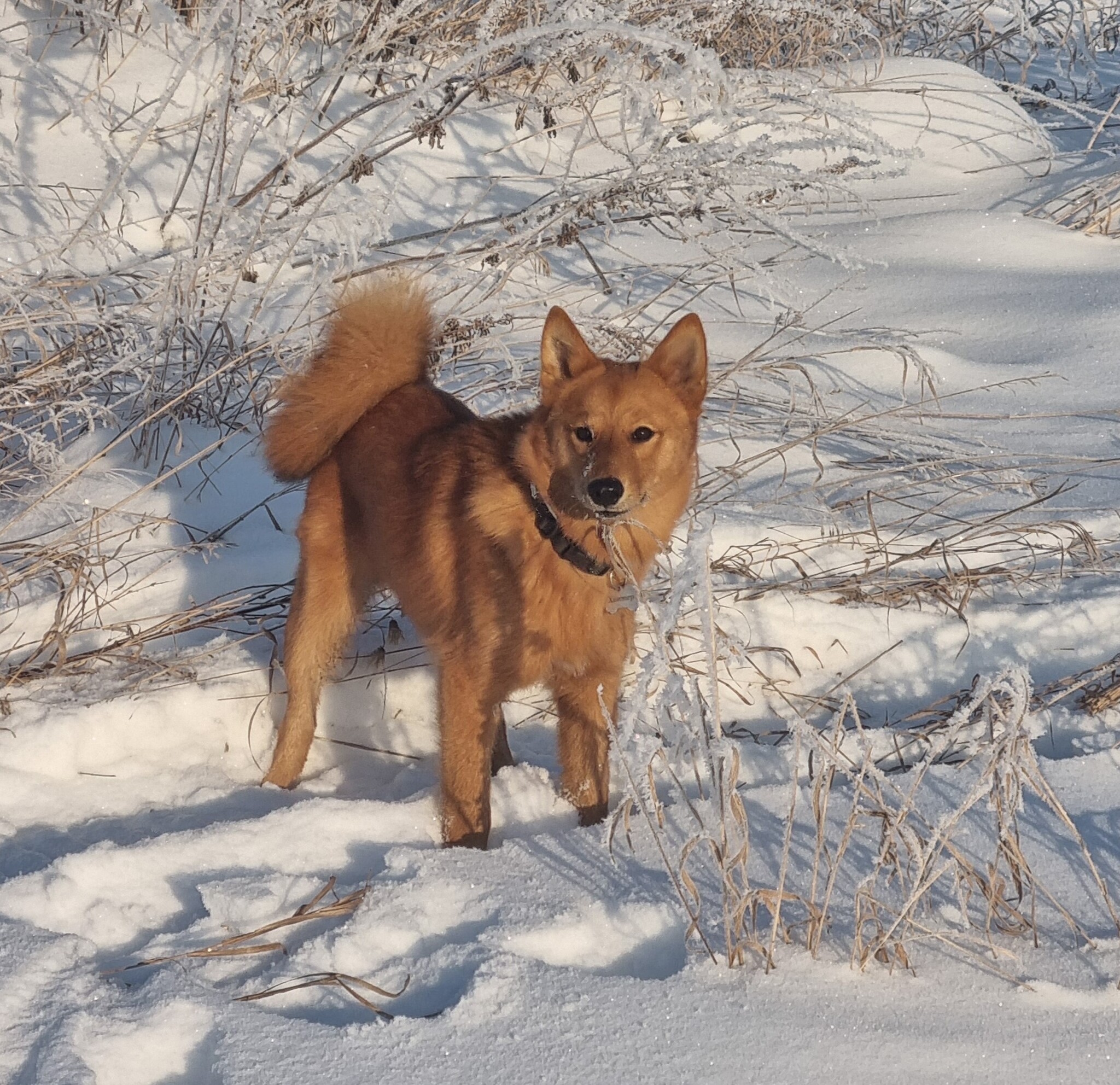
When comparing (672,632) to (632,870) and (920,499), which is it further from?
(920,499)

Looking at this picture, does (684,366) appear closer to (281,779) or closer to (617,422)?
(617,422)

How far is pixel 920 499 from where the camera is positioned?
4762 mm

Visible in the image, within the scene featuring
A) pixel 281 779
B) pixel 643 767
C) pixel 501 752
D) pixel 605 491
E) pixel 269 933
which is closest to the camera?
pixel 643 767

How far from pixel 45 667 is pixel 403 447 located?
4.15ft

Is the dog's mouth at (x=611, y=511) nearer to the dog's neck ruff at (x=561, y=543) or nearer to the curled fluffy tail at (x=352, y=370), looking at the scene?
the dog's neck ruff at (x=561, y=543)

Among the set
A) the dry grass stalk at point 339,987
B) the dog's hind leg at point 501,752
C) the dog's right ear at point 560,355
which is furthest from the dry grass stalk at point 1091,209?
the dry grass stalk at point 339,987

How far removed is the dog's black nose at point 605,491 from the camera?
294 cm

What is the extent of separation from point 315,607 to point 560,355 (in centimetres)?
104

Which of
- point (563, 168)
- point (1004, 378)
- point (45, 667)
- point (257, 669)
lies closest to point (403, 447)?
point (257, 669)

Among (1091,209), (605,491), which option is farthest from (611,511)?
(1091,209)

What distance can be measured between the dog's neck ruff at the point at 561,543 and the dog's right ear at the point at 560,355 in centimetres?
29

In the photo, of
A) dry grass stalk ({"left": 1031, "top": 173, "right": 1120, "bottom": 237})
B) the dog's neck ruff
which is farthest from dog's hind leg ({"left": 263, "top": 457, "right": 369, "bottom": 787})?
dry grass stalk ({"left": 1031, "top": 173, "right": 1120, "bottom": 237})

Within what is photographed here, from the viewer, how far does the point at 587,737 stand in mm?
3303

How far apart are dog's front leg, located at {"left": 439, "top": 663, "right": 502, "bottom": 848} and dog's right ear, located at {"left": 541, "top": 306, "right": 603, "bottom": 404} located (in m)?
0.78
